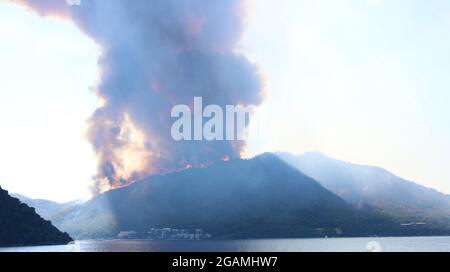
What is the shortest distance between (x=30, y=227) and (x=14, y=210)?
7415 mm

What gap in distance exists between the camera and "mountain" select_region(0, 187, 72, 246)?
128900 millimetres

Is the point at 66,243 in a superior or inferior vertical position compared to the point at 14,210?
inferior

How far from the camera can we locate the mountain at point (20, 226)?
129 metres

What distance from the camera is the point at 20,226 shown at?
136m
